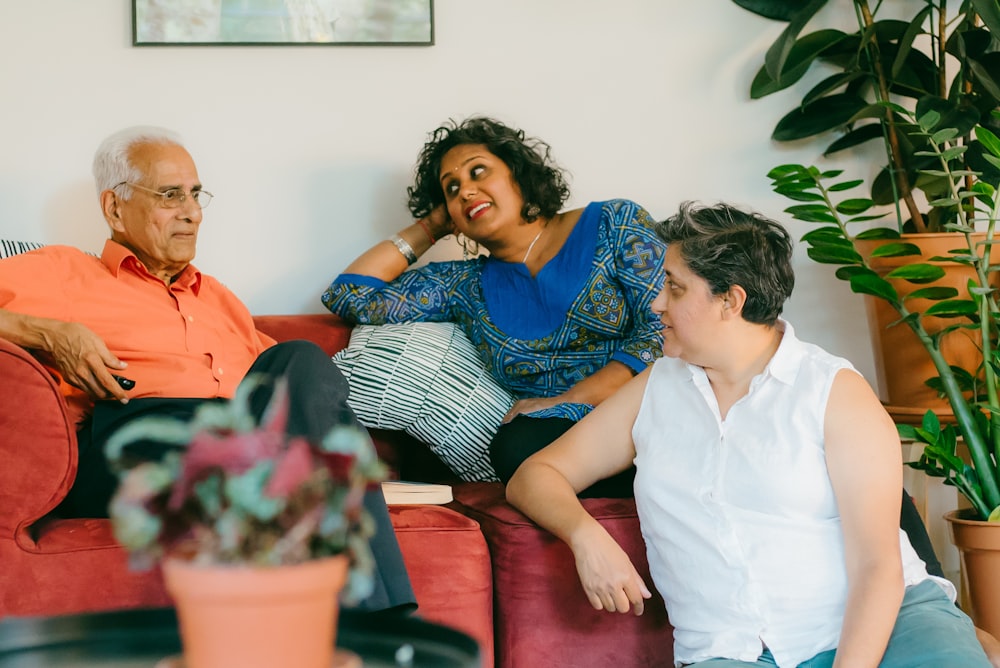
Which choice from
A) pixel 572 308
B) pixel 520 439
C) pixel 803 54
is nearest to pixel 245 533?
pixel 520 439

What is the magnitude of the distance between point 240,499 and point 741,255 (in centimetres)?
104

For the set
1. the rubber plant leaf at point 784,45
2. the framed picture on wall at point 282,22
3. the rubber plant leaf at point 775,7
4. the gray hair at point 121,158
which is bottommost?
the gray hair at point 121,158

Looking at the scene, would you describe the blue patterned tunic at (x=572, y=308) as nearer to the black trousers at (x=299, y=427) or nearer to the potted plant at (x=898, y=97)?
the potted plant at (x=898, y=97)

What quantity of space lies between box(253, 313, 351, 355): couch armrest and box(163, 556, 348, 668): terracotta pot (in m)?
1.75

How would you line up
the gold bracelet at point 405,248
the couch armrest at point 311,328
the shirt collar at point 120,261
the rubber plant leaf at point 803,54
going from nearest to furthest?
the shirt collar at point 120,261 → the couch armrest at point 311,328 → the gold bracelet at point 405,248 → the rubber plant leaf at point 803,54

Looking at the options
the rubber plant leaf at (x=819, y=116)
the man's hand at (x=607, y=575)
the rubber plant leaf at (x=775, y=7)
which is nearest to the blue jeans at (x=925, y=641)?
the man's hand at (x=607, y=575)

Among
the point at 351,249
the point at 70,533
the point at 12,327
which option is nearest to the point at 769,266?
the point at 70,533

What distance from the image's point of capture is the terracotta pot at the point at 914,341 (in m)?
2.56

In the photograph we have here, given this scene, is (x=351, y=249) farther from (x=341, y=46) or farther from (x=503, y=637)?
(x=503, y=637)

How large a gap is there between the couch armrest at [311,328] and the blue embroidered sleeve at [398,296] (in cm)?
4

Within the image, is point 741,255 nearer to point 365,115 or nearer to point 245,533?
point 245,533

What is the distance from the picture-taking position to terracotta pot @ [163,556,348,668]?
0.75 meters

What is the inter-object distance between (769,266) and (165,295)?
1.28 m

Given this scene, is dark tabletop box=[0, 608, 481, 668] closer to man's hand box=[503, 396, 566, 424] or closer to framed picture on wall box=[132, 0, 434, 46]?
man's hand box=[503, 396, 566, 424]
